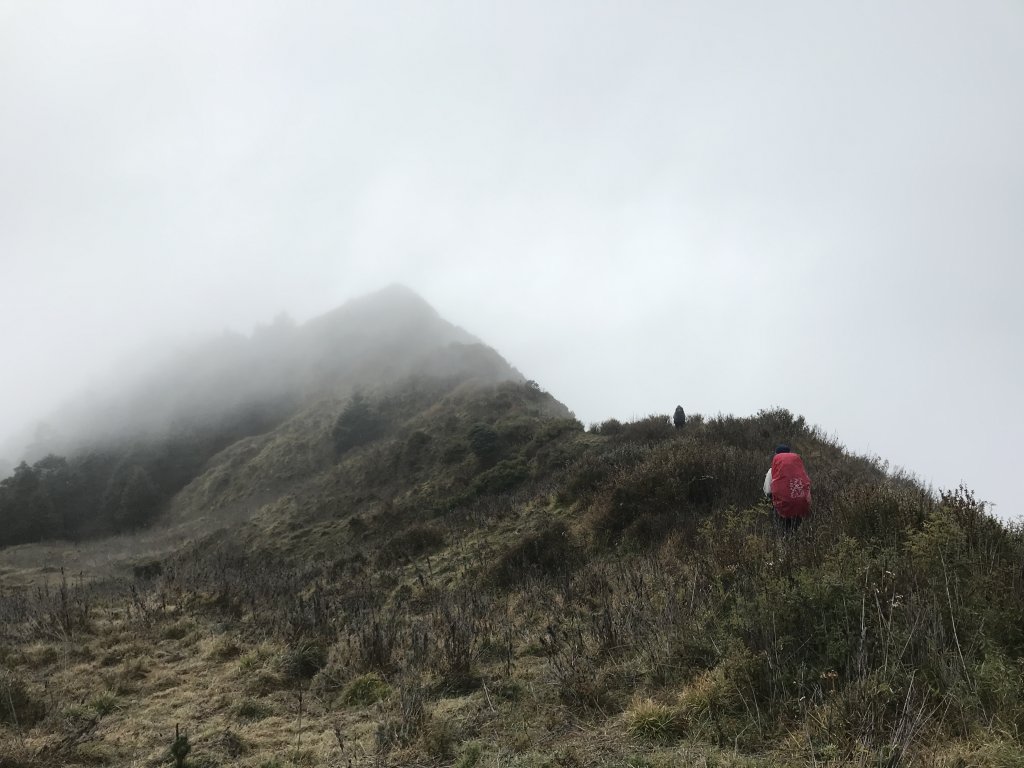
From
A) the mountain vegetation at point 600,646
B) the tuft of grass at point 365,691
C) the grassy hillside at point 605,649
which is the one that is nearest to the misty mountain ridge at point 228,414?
the mountain vegetation at point 600,646

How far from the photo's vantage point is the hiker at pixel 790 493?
6602 mm

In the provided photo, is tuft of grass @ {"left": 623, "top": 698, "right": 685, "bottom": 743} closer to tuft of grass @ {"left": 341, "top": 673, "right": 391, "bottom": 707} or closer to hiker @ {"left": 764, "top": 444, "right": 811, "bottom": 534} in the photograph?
tuft of grass @ {"left": 341, "top": 673, "right": 391, "bottom": 707}

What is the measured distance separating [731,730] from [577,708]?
3.69ft

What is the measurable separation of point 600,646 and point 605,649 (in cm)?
6

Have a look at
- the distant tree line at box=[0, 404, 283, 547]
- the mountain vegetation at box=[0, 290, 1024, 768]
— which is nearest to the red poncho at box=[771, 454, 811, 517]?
the mountain vegetation at box=[0, 290, 1024, 768]

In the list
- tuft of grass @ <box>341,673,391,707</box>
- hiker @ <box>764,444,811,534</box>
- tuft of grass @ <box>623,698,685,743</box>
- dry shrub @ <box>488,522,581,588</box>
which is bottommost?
dry shrub @ <box>488,522,581,588</box>

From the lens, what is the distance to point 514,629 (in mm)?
5906

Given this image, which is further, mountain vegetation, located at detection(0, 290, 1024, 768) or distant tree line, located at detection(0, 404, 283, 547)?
distant tree line, located at detection(0, 404, 283, 547)

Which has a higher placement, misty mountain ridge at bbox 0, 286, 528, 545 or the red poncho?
misty mountain ridge at bbox 0, 286, 528, 545

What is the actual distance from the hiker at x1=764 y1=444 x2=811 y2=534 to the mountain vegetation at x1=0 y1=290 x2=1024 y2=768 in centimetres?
39

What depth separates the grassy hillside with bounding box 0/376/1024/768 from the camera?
300 centimetres

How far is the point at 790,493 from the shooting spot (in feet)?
21.7

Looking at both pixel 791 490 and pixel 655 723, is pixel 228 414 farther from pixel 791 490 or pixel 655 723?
pixel 655 723

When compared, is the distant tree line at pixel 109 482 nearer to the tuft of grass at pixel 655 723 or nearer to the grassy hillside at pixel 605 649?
the grassy hillside at pixel 605 649
